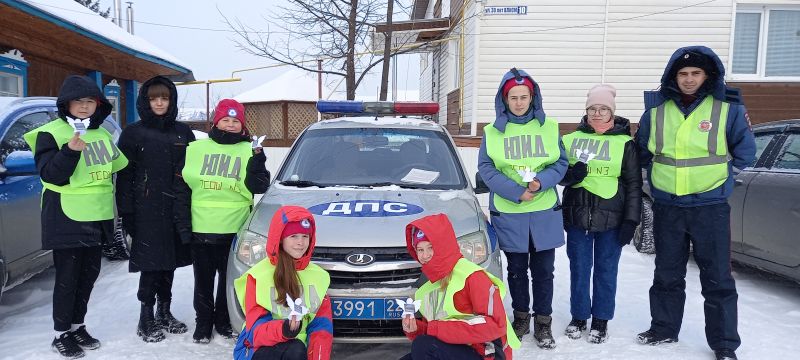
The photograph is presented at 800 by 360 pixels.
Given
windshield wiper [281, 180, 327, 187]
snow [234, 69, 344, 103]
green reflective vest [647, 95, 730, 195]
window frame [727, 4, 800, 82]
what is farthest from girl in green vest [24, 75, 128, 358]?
snow [234, 69, 344, 103]

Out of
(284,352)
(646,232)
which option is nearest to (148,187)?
(284,352)

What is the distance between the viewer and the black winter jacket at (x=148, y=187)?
3.72 meters

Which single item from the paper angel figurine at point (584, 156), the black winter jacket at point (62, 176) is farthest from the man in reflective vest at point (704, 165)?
the black winter jacket at point (62, 176)

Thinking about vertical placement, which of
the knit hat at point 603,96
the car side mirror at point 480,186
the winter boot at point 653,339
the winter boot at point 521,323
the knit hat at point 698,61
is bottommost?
Answer: the winter boot at point 653,339

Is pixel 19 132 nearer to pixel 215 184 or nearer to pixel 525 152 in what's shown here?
pixel 215 184

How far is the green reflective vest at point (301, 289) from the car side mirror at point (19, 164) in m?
2.24

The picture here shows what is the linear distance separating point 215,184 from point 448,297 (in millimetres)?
1843

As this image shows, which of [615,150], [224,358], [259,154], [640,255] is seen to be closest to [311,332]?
[224,358]

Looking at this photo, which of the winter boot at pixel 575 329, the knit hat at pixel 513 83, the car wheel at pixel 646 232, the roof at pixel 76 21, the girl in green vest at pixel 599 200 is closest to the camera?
the knit hat at pixel 513 83

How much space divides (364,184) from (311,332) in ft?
4.78

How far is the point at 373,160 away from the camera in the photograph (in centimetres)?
437

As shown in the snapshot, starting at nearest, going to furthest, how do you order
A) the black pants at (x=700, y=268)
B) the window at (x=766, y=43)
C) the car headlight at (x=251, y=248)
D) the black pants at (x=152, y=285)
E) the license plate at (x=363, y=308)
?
1. the license plate at (x=363, y=308)
2. the car headlight at (x=251, y=248)
3. the black pants at (x=700, y=268)
4. the black pants at (x=152, y=285)
5. the window at (x=766, y=43)

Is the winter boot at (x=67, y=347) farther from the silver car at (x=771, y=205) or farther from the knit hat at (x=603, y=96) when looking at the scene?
the silver car at (x=771, y=205)

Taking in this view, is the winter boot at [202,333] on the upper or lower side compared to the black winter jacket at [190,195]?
lower
